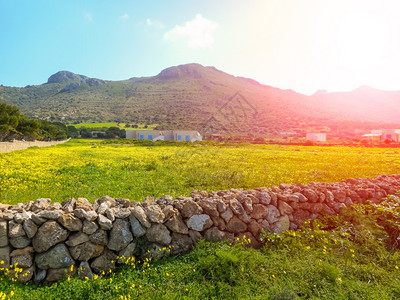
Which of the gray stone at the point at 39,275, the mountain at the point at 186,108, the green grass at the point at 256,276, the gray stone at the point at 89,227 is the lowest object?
the green grass at the point at 256,276

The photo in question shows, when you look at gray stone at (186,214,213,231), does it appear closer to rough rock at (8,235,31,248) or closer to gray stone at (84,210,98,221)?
gray stone at (84,210,98,221)

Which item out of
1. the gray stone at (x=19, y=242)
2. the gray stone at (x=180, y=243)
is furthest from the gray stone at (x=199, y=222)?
the gray stone at (x=19, y=242)

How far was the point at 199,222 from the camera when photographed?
5102 millimetres

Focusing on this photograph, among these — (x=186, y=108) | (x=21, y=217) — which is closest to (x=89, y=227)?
(x=21, y=217)

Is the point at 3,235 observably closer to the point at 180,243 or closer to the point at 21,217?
the point at 21,217

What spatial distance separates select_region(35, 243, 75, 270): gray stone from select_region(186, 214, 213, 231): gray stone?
2.43 metres

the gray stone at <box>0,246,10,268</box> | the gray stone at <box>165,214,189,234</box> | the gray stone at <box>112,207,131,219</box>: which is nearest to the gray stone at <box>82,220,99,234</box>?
the gray stone at <box>112,207,131,219</box>

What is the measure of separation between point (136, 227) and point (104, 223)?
2.13ft

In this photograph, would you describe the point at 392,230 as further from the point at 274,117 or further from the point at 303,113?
the point at 303,113

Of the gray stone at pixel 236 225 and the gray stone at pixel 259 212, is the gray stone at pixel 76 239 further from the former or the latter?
the gray stone at pixel 259 212

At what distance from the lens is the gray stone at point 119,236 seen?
14.5ft

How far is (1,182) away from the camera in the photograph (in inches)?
369

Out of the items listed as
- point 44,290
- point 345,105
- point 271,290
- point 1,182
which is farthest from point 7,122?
point 345,105

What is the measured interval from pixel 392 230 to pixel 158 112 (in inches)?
3914
